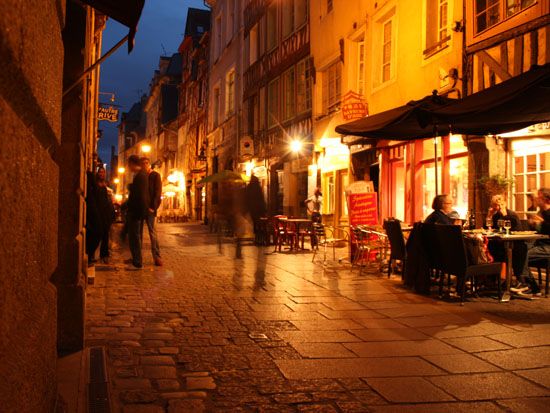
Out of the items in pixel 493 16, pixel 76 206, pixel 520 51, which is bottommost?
pixel 76 206

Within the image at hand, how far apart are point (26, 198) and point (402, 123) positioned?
7593 mm

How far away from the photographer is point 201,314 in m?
5.95

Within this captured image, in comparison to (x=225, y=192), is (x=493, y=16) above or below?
above

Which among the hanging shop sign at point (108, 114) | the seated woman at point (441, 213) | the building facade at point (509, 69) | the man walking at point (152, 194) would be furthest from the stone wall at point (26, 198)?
the hanging shop sign at point (108, 114)

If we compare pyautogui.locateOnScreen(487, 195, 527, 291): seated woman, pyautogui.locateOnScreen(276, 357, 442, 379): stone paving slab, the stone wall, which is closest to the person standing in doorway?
pyautogui.locateOnScreen(487, 195, 527, 291): seated woman

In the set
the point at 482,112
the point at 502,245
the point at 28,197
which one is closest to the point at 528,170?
the point at 502,245

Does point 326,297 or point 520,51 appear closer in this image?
point 326,297

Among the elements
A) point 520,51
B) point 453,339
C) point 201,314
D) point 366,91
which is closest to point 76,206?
point 201,314

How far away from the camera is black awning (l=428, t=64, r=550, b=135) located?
616 cm

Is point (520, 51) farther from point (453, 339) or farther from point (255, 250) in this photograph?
point (255, 250)

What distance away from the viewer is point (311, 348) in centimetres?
463

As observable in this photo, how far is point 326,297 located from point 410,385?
3.41m

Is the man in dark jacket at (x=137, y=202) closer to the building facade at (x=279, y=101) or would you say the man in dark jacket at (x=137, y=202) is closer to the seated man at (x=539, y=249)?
the seated man at (x=539, y=249)

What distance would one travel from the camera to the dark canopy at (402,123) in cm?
771
